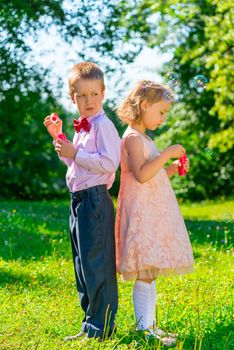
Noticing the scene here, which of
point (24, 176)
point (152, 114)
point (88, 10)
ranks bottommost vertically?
point (24, 176)

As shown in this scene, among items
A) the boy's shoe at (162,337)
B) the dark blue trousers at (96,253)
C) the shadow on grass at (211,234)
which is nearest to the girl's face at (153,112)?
the dark blue trousers at (96,253)

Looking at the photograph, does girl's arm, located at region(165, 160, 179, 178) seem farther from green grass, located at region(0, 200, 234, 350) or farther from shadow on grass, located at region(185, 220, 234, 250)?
shadow on grass, located at region(185, 220, 234, 250)

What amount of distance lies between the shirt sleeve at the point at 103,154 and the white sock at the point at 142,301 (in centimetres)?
83

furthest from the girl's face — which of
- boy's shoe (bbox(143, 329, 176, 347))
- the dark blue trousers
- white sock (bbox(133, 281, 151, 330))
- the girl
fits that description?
boy's shoe (bbox(143, 329, 176, 347))

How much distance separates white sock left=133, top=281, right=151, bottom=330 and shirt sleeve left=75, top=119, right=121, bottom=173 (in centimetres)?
83

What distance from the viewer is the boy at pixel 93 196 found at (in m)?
5.09

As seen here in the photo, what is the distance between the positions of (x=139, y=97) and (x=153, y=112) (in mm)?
140

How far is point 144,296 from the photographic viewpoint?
530 centimetres

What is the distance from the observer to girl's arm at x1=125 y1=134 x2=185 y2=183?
5.16m

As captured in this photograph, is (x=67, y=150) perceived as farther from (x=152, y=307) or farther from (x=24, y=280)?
(x=24, y=280)

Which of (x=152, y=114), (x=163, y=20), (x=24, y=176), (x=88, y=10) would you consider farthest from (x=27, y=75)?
(x=24, y=176)

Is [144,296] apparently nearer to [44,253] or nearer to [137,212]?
[137,212]

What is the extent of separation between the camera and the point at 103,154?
5055mm

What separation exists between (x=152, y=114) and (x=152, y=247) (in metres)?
0.90
